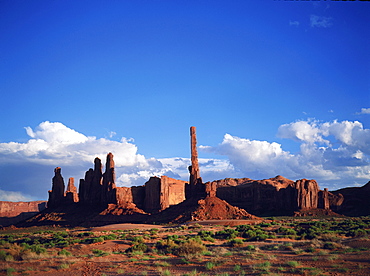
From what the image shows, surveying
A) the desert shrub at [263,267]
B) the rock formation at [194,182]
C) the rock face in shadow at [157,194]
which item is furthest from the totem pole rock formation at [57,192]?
the desert shrub at [263,267]

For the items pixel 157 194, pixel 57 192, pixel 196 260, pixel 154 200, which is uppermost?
pixel 57 192

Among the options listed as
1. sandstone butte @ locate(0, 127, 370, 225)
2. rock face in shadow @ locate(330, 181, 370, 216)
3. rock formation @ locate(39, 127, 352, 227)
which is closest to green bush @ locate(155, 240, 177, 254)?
sandstone butte @ locate(0, 127, 370, 225)

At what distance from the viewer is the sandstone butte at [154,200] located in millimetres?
83312

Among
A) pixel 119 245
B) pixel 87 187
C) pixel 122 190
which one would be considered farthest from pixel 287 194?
pixel 119 245

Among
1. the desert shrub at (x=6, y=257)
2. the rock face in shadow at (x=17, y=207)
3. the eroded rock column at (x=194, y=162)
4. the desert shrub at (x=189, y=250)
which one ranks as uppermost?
the eroded rock column at (x=194, y=162)

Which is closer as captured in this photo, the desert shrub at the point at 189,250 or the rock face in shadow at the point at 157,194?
the desert shrub at the point at 189,250

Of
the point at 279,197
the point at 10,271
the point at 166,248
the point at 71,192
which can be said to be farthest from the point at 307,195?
the point at 10,271

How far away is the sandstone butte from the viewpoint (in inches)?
3280

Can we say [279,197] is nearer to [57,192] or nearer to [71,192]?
[71,192]

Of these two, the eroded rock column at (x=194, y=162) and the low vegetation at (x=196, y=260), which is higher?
the eroded rock column at (x=194, y=162)

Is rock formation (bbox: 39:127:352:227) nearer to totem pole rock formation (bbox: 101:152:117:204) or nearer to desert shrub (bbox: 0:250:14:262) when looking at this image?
totem pole rock formation (bbox: 101:152:117:204)

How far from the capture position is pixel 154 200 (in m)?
99.3

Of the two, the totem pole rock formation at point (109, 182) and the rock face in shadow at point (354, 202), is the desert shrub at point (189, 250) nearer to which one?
the totem pole rock formation at point (109, 182)

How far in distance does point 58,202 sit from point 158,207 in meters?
29.0
